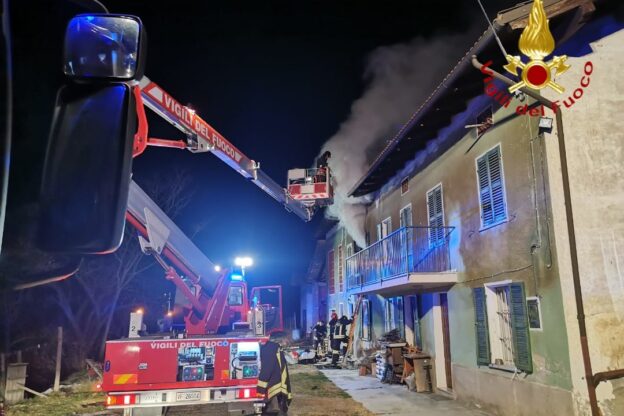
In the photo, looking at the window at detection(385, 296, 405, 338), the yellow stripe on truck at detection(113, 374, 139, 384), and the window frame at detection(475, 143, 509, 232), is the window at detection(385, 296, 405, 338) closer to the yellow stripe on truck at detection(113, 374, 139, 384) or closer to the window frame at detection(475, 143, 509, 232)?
the window frame at detection(475, 143, 509, 232)

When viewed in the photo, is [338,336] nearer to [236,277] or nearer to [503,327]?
[236,277]

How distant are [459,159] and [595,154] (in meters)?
3.32

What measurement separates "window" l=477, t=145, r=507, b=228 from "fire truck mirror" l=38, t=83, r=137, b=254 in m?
8.23

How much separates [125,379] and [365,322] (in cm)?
1155

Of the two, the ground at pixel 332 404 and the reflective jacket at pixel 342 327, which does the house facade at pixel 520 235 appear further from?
the reflective jacket at pixel 342 327

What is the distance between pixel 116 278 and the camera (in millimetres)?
18609

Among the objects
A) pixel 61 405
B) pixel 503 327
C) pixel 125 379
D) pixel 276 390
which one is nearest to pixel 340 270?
pixel 503 327

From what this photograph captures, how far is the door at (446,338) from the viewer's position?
37.1 ft

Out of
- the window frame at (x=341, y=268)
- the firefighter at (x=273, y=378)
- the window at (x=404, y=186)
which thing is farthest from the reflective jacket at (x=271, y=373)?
the window frame at (x=341, y=268)

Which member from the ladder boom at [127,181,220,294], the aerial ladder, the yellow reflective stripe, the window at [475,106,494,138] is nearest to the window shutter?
the window at [475,106,494,138]

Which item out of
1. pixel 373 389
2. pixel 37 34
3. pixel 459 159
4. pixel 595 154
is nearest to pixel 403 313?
pixel 373 389

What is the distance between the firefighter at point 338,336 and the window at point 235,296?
845 cm

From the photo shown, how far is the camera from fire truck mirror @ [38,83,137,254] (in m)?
1.46

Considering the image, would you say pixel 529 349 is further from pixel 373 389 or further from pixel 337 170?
pixel 337 170
